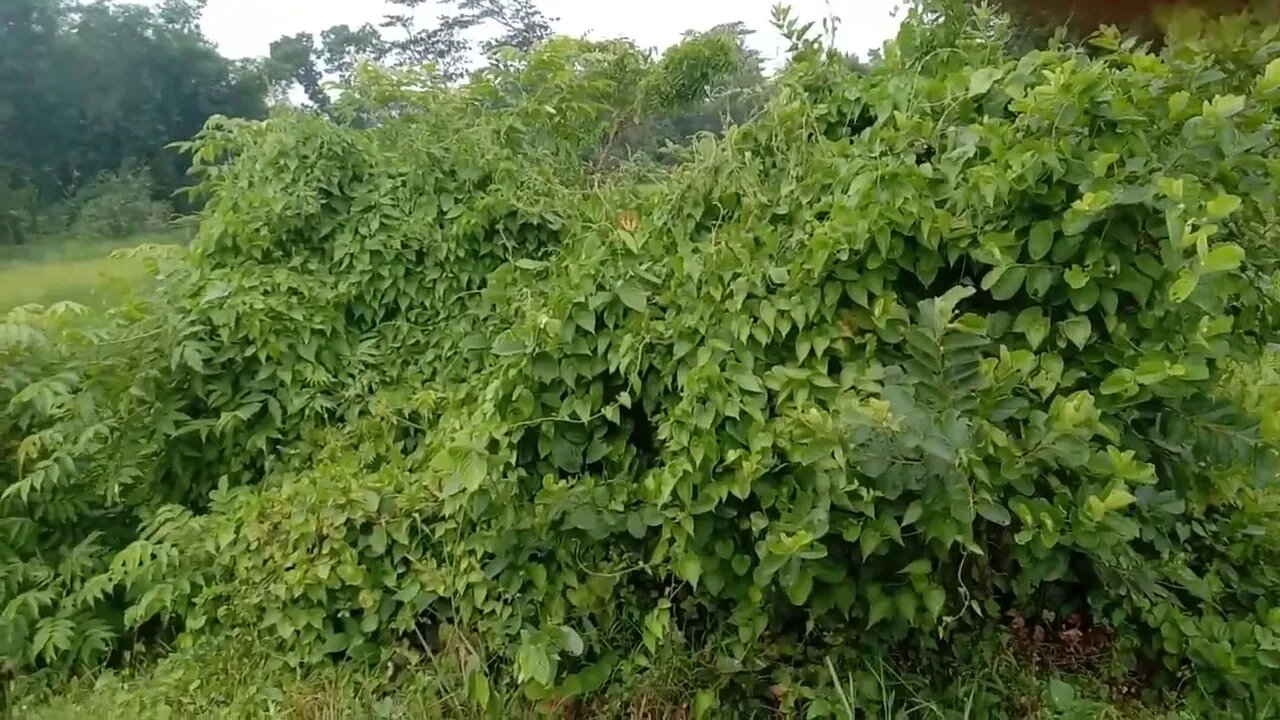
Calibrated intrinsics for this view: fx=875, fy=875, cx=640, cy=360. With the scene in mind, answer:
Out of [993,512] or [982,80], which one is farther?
[982,80]

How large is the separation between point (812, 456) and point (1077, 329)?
643 mm

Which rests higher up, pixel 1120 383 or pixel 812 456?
pixel 1120 383

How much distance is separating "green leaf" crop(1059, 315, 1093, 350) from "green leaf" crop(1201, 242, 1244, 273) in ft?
0.84

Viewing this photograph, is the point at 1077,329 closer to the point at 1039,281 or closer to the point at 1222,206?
the point at 1039,281

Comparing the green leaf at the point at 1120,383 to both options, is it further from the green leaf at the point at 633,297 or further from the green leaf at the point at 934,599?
the green leaf at the point at 633,297

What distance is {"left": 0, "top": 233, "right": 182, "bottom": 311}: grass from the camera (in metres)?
3.40

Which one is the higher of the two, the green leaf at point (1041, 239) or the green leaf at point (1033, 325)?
the green leaf at point (1041, 239)

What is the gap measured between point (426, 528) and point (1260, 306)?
2143mm

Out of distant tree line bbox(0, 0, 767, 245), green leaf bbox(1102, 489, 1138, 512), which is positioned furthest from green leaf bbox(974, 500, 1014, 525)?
distant tree line bbox(0, 0, 767, 245)

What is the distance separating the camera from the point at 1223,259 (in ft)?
5.41

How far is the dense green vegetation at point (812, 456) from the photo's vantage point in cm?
180

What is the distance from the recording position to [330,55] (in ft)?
14.0

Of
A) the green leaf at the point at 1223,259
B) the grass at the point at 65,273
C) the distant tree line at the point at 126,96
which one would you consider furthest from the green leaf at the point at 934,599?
the grass at the point at 65,273

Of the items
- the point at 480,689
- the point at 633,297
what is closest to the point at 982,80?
the point at 633,297
